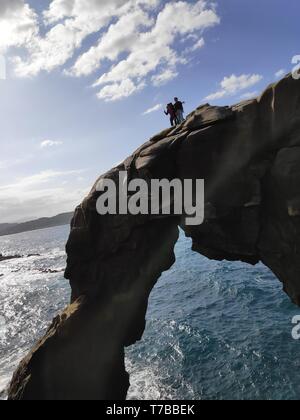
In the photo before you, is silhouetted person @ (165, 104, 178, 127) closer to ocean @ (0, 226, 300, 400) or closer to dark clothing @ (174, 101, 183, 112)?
dark clothing @ (174, 101, 183, 112)

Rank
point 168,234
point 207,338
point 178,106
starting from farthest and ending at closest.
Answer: point 207,338 → point 178,106 → point 168,234

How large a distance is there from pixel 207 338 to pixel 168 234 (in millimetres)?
12707

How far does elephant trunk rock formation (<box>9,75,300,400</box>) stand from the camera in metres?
17.2

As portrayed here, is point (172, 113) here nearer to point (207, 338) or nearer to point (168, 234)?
point (168, 234)

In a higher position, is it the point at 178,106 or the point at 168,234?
the point at 178,106

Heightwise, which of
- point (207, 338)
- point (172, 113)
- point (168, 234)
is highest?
point (172, 113)

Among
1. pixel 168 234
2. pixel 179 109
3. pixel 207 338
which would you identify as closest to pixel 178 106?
pixel 179 109

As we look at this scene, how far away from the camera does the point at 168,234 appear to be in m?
23.1

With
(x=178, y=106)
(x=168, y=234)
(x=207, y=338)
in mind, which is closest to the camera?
(x=168, y=234)

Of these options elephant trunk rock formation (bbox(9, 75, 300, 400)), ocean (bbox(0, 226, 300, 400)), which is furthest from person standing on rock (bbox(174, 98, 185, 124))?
ocean (bbox(0, 226, 300, 400))

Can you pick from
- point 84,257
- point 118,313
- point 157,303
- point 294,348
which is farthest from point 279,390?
point 157,303

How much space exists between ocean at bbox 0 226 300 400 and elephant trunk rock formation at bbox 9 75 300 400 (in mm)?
5734

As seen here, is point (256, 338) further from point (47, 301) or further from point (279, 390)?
point (47, 301)
